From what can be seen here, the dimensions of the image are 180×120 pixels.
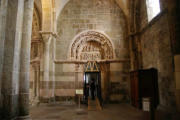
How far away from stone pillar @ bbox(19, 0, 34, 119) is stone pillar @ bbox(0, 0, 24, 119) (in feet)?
0.45

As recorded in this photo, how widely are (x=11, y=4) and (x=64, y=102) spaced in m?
6.11

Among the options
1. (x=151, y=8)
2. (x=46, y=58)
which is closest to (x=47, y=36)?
(x=46, y=58)

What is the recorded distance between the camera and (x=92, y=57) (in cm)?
961

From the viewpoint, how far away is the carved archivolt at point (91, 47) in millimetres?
9281

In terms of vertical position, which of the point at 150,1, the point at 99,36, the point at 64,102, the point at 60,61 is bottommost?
the point at 64,102

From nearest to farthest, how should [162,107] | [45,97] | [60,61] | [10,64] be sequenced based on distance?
[10,64]
[162,107]
[45,97]
[60,61]

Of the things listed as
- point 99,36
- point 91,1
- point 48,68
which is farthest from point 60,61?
point 91,1

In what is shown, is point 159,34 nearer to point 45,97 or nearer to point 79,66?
point 79,66

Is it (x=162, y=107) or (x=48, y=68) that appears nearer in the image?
(x=162, y=107)

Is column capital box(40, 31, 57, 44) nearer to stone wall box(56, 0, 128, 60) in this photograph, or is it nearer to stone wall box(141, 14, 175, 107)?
stone wall box(56, 0, 128, 60)

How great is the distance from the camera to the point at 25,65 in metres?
4.11

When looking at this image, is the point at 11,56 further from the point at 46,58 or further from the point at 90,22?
the point at 90,22

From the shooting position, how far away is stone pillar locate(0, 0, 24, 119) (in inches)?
140

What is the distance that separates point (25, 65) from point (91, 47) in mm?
6009
